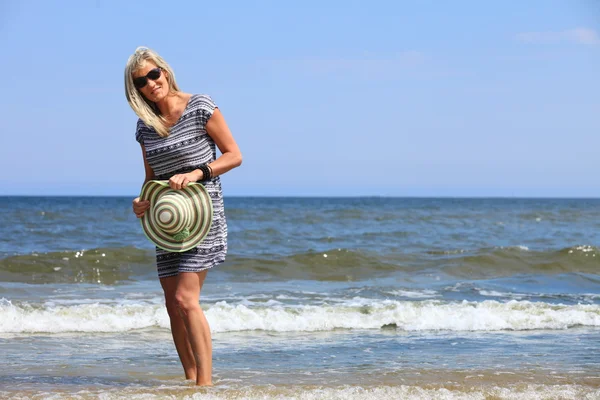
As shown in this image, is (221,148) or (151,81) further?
(221,148)

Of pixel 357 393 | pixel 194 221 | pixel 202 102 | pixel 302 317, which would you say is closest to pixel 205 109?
pixel 202 102

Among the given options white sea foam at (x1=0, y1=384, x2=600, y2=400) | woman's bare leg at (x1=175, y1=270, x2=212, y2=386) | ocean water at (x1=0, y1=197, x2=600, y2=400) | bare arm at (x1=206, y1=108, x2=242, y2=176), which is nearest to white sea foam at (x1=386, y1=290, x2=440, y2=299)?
ocean water at (x1=0, y1=197, x2=600, y2=400)

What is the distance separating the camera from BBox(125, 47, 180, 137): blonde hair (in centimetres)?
383

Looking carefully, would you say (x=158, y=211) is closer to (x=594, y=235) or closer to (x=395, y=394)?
(x=395, y=394)

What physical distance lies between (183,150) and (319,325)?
4142 millimetres

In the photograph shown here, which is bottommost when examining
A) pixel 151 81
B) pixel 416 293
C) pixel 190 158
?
pixel 416 293

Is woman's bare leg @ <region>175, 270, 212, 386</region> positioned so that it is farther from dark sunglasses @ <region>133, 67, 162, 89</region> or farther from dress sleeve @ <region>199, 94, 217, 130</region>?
dark sunglasses @ <region>133, 67, 162, 89</region>

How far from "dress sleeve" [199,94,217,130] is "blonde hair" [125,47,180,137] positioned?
7.0 inches

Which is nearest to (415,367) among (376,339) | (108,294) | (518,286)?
(376,339)

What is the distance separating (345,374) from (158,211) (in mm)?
2044

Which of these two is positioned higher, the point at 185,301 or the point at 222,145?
the point at 222,145

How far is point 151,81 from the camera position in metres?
3.85

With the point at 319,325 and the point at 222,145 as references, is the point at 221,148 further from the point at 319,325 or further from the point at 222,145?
the point at 319,325

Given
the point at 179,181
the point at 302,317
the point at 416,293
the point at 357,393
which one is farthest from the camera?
the point at 416,293
